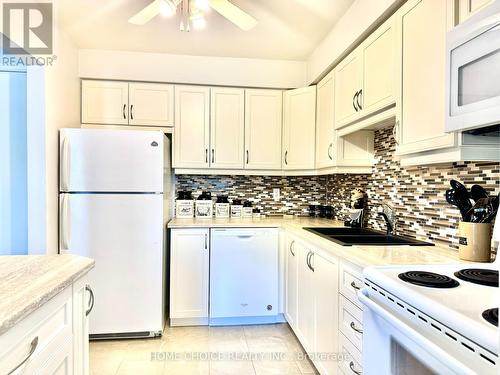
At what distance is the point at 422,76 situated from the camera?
4.88 ft

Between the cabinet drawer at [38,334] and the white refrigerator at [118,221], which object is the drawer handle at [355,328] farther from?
the white refrigerator at [118,221]

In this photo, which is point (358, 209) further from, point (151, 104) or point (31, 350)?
point (31, 350)

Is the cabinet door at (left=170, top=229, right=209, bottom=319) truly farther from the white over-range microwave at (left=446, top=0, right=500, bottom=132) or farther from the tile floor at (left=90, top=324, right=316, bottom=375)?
the white over-range microwave at (left=446, top=0, right=500, bottom=132)

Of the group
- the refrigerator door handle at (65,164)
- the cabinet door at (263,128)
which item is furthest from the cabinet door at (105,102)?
the cabinet door at (263,128)

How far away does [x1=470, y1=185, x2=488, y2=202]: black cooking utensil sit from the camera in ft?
4.72

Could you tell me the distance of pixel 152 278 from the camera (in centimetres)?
255

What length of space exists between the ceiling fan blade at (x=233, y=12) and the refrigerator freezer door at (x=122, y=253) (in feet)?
4.62

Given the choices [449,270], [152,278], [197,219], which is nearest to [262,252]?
[197,219]

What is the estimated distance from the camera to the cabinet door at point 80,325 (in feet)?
4.14

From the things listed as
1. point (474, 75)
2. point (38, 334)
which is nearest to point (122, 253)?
point (38, 334)

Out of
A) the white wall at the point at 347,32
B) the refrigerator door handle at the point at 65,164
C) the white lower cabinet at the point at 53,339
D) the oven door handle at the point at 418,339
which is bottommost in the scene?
the white lower cabinet at the point at 53,339

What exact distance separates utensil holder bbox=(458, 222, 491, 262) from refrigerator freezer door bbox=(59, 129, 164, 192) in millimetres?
2038

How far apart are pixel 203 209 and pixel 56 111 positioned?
1496mm

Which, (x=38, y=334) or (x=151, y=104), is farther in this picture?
(x=151, y=104)
